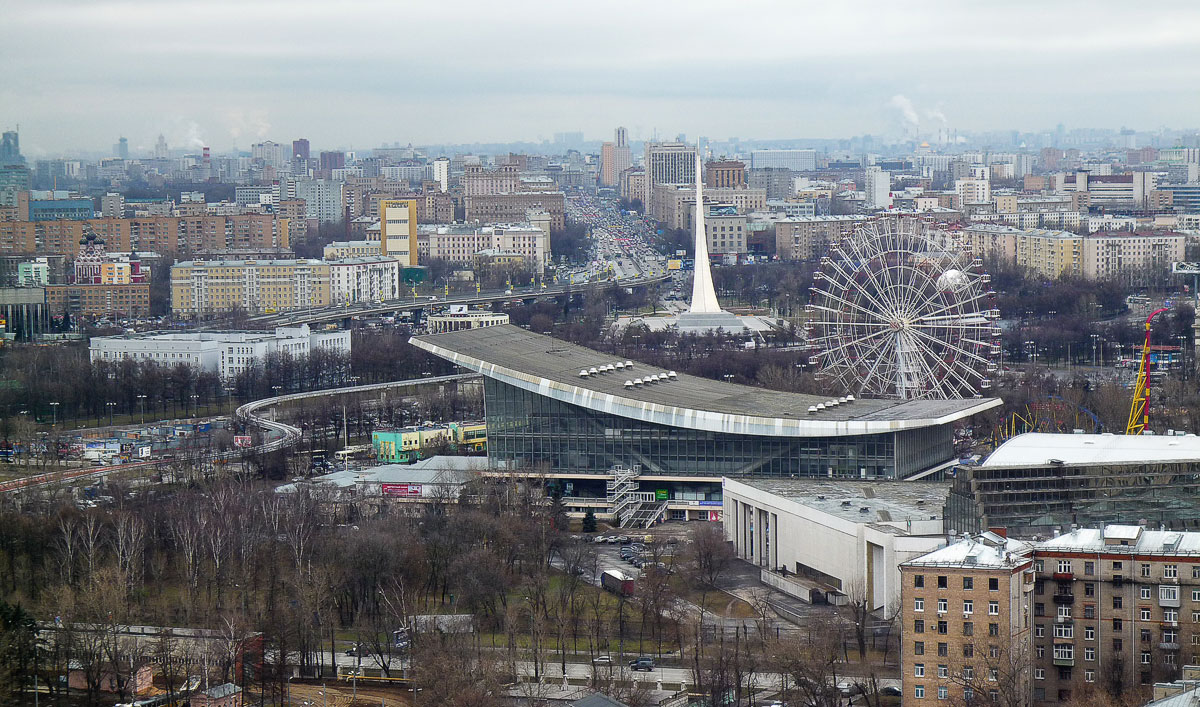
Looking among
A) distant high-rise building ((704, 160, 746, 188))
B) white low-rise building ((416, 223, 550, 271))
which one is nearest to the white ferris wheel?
white low-rise building ((416, 223, 550, 271))

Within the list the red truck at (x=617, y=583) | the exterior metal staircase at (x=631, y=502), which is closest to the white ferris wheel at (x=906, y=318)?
the exterior metal staircase at (x=631, y=502)

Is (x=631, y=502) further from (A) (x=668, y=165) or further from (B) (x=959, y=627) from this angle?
(A) (x=668, y=165)

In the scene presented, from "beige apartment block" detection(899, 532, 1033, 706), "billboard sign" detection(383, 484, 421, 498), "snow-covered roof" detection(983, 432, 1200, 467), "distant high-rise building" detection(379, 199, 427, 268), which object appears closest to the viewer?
"beige apartment block" detection(899, 532, 1033, 706)

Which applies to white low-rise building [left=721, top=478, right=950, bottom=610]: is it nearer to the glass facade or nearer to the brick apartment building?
the glass facade

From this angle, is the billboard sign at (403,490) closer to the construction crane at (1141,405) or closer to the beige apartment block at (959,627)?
the construction crane at (1141,405)

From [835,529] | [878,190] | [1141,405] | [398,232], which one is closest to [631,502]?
[835,529]

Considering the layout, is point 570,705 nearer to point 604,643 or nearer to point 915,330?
point 604,643
